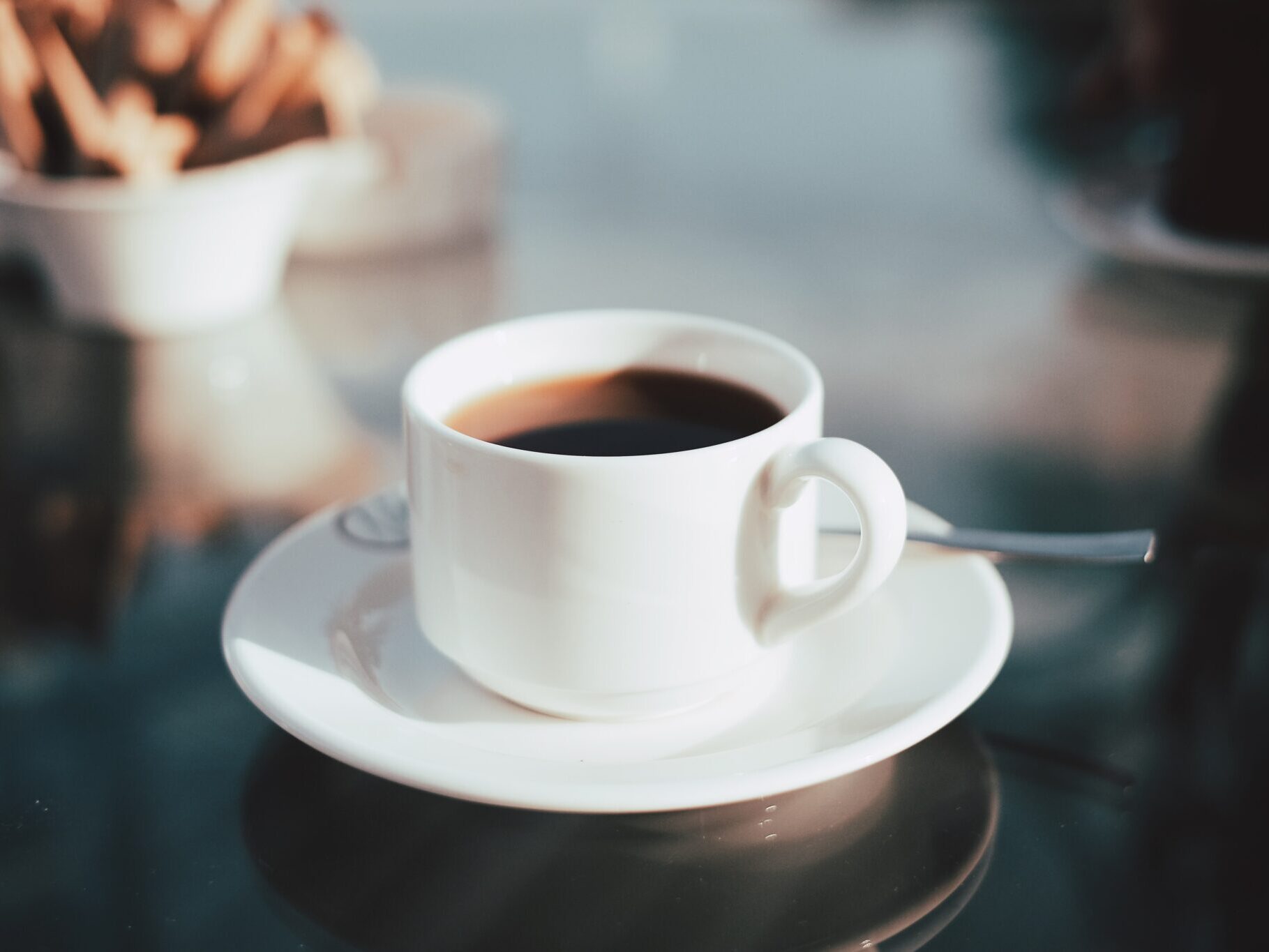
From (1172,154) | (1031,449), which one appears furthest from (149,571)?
Answer: (1172,154)

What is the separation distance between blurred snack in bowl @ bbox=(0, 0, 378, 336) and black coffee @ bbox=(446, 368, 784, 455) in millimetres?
353

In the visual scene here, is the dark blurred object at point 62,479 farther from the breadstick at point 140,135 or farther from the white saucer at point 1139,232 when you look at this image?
the white saucer at point 1139,232

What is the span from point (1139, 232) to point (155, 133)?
72 cm

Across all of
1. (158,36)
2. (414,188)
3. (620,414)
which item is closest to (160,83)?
(158,36)

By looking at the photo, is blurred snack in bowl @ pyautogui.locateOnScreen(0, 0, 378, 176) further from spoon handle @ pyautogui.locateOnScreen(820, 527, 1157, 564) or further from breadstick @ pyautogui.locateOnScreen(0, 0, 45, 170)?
spoon handle @ pyautogui.locateOnScreen(820, 527, 1157, 564)

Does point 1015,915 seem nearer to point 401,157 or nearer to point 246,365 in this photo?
point 246,365

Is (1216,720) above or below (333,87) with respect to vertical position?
below

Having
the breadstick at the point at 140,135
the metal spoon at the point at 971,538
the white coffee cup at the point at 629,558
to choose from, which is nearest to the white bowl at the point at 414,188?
the breadstick at the point at 140,135

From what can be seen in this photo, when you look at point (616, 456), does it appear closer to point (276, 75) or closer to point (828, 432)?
point (828, 432)

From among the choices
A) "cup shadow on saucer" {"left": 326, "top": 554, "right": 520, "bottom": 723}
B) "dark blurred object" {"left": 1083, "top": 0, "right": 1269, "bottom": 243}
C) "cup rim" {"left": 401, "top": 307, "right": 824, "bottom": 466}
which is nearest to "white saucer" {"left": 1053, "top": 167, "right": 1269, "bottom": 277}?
"dark blurred object" {"left": 1083, "top": 0, "right": 1269, "bottom": 243}

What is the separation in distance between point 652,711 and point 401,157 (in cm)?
60

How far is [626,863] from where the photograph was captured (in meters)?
0.38

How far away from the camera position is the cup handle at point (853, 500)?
0.38 metres

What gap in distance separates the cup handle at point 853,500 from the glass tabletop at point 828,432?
2.6 inches
